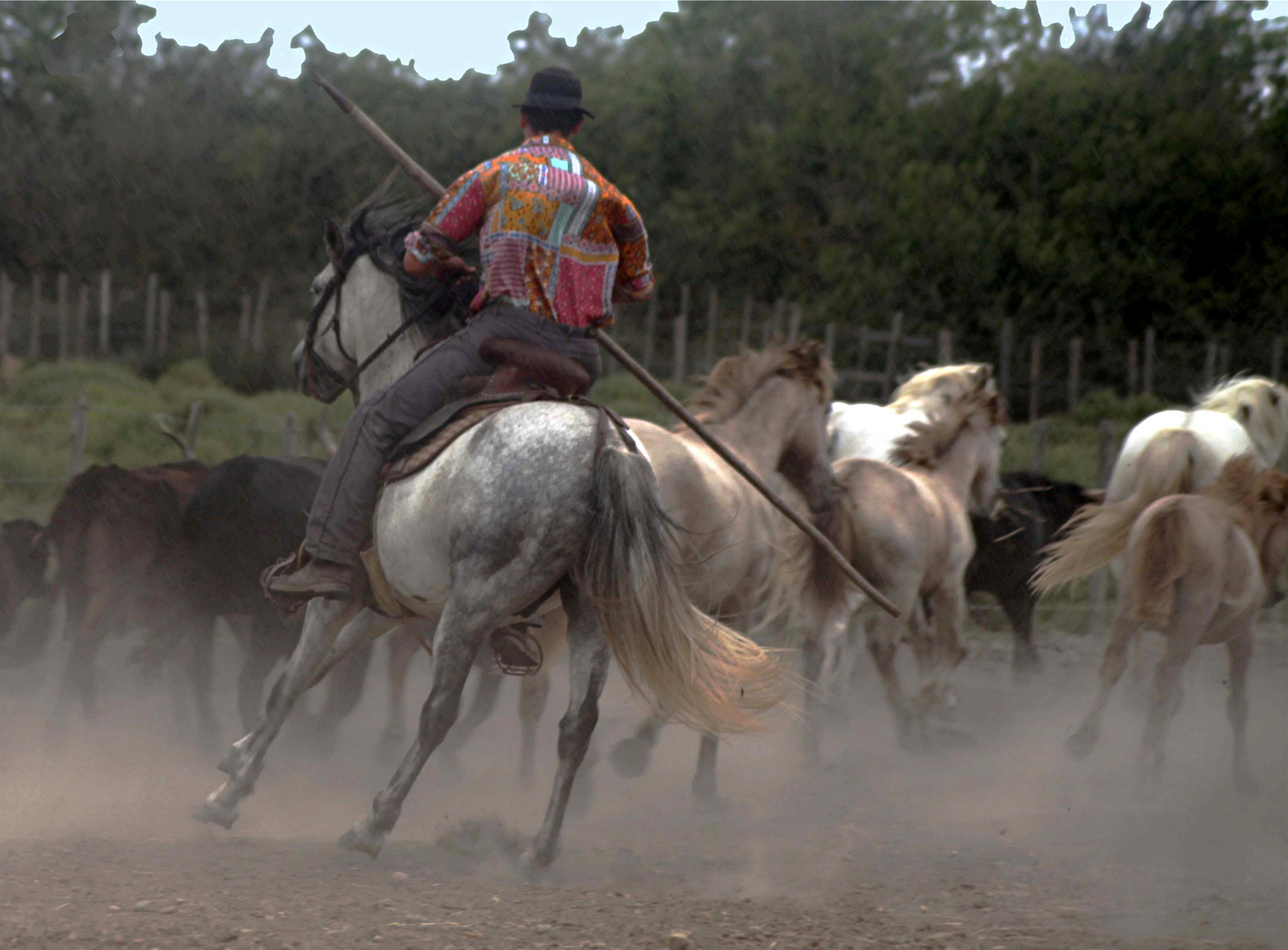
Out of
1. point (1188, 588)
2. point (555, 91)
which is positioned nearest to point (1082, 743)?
point (1188, 588)

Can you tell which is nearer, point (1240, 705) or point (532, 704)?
point (532, 704)

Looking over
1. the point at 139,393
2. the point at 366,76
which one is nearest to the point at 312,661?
the point at 139,393

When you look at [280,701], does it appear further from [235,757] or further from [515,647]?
[515,647]

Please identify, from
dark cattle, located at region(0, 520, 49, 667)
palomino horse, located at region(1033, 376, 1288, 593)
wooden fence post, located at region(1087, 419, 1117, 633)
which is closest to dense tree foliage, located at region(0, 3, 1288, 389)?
wooden fence post, located at region(1087, 419, 1117, 633)

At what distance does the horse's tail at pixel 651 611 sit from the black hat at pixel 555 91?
4.14ft

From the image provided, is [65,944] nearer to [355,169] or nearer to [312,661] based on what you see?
[312,661]

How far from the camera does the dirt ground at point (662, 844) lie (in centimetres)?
424

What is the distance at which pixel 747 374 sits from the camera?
7676mm

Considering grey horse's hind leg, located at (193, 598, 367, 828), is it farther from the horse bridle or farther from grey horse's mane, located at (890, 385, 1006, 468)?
grey horse's mane, located at (890, 385, 1006, 468)

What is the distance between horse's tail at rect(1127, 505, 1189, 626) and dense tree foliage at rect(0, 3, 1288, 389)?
83.1 feet

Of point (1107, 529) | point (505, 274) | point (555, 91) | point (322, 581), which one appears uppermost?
point (555, 91)

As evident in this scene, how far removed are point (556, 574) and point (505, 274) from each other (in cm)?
105

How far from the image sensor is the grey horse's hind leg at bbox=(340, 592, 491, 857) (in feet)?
16.0

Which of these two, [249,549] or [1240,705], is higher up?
[249,549]
